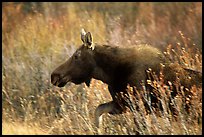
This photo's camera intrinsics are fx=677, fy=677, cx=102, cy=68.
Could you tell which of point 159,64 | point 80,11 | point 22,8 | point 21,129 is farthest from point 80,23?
point 159,64

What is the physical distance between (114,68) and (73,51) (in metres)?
4.65

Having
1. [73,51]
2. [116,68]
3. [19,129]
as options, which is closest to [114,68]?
[116,68]

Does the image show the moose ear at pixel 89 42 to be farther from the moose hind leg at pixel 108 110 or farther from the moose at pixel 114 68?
the moose hind leg at pixel 108 110

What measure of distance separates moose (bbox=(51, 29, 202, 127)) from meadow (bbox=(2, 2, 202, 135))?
205mm

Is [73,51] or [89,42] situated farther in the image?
[73,51]

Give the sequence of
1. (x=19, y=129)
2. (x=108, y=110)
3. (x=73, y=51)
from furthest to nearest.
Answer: (x=73, y=51) → (x=19, y=129) → (x=108, y=110)

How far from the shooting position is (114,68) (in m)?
9.90

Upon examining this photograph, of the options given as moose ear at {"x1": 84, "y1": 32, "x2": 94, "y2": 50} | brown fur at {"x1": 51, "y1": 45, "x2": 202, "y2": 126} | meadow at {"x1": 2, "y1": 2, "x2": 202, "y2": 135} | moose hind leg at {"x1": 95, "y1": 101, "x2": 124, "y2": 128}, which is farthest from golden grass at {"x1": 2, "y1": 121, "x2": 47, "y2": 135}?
moose ear at {"x1": 84, "y1": 32, "x2": 94, "y2": 50}

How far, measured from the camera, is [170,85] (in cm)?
936

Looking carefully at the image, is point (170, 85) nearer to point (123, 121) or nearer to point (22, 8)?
point (123, 121)

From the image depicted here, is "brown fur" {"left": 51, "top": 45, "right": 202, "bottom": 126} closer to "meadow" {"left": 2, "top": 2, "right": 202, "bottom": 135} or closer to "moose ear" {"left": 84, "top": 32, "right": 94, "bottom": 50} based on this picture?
"moose ear" {"left": 84, "top": 32, "right": 94, "bottom": 50}

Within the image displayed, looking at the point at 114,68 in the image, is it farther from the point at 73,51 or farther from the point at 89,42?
the point at 73,51

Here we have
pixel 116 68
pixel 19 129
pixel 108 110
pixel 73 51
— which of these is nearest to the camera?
pixel 108 110

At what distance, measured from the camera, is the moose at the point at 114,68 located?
955cm
